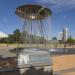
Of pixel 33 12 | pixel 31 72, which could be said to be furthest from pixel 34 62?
pixel 33 12

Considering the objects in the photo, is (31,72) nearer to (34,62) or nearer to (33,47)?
(34,62)

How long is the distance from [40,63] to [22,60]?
827 millimetres

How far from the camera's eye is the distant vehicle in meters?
6.93

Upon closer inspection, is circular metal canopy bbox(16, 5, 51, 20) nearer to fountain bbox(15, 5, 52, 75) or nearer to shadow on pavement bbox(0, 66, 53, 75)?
fountain bbox(15, 5, 52, 75)

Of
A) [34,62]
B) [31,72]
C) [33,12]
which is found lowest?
[31,72]

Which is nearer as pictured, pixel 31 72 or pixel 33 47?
pixel 31 72

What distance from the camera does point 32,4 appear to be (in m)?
23.5

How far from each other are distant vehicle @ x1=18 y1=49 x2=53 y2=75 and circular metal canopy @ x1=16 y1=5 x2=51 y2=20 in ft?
55.6

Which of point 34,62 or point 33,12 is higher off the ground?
point 33,12

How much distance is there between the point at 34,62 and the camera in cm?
719

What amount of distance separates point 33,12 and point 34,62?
60.8 feet

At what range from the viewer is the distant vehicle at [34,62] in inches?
273

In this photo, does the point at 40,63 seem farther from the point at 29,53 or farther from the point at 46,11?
the point at 46,11

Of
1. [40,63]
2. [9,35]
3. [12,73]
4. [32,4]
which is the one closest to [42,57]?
[40,63]
